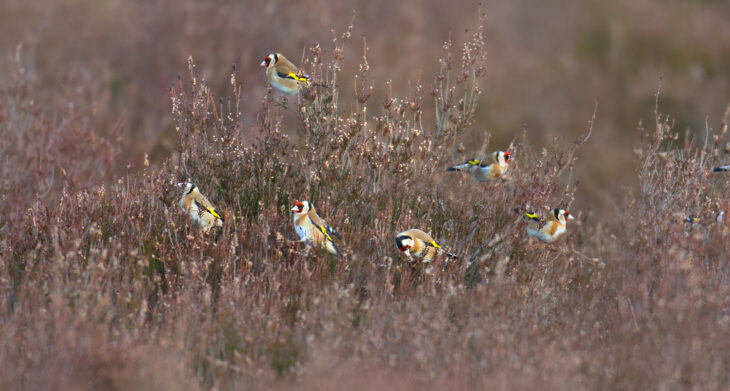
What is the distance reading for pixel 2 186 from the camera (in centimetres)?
948

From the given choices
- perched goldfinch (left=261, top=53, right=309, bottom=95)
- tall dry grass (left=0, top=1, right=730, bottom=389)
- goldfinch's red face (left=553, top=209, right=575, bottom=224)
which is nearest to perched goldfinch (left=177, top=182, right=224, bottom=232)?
tall dry grass (left=0, top=1, right=730, bottom=389)

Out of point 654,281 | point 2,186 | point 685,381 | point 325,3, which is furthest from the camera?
point 325,3

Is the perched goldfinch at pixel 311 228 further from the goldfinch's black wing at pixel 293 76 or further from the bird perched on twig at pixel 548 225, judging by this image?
the bird perched on twig at pixel 548 225

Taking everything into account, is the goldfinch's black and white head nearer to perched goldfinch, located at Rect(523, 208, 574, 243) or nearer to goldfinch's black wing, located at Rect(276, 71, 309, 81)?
goldfinch's black wing, located at Rect(276, 71, 309, 81)

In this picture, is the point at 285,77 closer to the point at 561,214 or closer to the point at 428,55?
the point at 561,214

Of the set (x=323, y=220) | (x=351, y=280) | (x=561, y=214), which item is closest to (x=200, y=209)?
(x=323, y=220)

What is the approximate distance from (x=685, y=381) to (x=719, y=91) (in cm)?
1316

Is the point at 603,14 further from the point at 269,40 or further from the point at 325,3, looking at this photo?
the point at 269,40

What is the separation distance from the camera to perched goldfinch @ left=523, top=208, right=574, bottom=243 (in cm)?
748

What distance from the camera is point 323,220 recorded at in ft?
22.7

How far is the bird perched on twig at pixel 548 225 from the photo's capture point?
7480 mm

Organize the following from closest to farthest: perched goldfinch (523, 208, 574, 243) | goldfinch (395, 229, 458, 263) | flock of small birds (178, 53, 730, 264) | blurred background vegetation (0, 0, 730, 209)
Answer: goldfinch (395, 229, 458, 263) < flock of small birds (178, 53, 730, 264) < perched goldfinch (523, 208, 574, 243) < blurred background vegetation (0, 0, 730, 209)

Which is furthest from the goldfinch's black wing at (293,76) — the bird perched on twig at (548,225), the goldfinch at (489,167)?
the bird perched on twig at (548,225)

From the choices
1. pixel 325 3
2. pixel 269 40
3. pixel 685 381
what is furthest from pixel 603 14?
pixel 685 381
